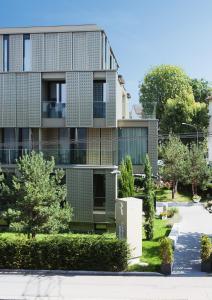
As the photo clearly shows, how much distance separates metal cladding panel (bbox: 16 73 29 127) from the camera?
24516 millimetres

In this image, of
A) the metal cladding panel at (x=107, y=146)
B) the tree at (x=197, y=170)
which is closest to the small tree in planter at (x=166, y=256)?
the metal cladding panel at (x=107, y=146)

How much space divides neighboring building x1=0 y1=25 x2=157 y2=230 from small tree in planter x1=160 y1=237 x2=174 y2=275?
7407 millimetres

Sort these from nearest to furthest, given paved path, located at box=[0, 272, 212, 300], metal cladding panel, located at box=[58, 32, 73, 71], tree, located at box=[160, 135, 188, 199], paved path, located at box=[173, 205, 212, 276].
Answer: paved path, located at box=[0, 272, 212, 300] → paved path, located at box=[173, 205, 212, 276] → metal cladding panel, located at box=[58, 32, 73, 71] → tree, located at box=[160, 135, 188, 199]

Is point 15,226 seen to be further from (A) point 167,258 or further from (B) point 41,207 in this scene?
(A) point 167,258

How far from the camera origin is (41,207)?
1858cm

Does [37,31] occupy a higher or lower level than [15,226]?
higher

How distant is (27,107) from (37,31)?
214 inches

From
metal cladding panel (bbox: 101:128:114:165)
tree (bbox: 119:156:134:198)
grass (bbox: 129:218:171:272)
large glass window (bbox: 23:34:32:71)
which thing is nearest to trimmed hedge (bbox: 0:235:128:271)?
grass (bbox: 129:218:171:272)

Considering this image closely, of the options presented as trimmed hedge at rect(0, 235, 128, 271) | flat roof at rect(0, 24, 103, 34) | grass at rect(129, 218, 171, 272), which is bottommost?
grass at rect(129, 218, 171, 272)

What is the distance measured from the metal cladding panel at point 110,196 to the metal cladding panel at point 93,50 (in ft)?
24.1

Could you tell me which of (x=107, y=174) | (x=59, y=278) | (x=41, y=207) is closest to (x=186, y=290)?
(x=59, y=278)

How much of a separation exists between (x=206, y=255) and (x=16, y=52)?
1795 centimetres

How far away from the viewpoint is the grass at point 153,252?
54.7 feet

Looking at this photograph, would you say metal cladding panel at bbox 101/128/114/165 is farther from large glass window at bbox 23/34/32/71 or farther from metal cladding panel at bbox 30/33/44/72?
large glass window at bbox 23/34/32/71
